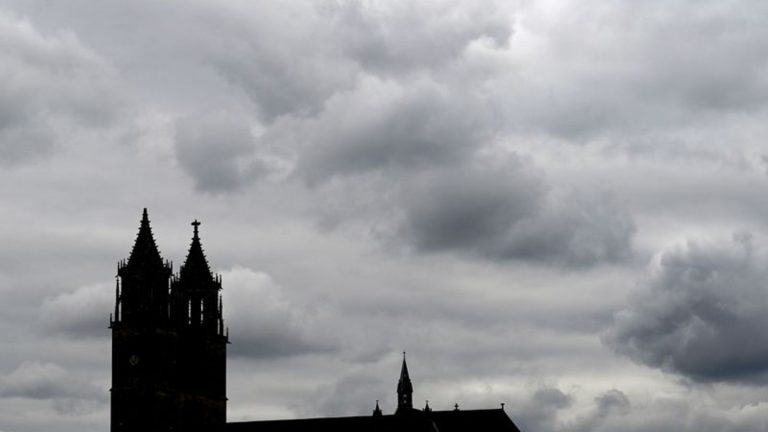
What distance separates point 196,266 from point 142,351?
11.4 m

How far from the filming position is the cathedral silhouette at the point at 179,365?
12575cm

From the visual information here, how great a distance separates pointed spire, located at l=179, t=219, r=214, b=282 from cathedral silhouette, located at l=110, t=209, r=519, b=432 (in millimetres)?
79

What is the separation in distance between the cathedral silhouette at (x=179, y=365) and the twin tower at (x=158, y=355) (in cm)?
7

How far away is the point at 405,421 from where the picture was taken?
420 ft

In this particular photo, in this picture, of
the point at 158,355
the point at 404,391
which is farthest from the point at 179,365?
the point at 404,391

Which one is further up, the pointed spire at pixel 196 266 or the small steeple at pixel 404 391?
the pointed spire at pixel 196 266

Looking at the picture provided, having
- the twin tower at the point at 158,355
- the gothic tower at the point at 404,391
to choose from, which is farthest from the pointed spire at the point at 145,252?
the gothic tower at the point at 404,391

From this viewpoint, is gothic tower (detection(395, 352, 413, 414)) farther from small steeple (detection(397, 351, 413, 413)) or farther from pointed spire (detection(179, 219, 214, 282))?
pointed spire (detection(179, 219, 214, 282))

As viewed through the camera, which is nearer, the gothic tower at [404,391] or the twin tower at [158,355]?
the twin tower at [158,355]

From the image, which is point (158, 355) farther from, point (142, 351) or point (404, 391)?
point (404, 391)

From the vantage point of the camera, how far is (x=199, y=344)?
132 m

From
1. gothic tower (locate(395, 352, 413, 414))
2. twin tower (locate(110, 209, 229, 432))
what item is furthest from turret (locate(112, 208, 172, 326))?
gothic tower (locate(395, 352, 413, 414))

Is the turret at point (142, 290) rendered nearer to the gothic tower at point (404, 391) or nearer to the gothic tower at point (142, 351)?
the gothic tower at point (142, 351)

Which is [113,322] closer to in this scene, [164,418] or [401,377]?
[164,418]
